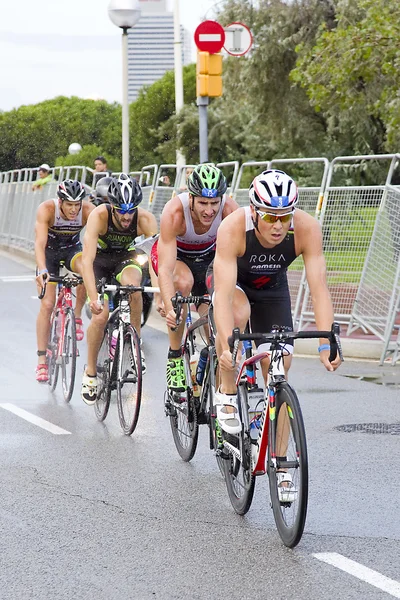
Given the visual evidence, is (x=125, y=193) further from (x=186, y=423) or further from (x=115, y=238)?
(x=186, y=423)

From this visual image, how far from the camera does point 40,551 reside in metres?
5.94

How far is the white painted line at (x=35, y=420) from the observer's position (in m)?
9.38

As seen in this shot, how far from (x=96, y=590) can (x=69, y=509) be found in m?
1.57

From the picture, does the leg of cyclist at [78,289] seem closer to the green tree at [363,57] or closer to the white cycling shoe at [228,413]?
the white cycling shoe at [228,413]

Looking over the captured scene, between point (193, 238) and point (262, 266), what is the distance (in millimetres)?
1743

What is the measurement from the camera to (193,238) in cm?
841

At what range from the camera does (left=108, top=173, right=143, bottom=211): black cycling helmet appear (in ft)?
31.4

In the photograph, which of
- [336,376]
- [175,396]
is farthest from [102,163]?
[175,396]

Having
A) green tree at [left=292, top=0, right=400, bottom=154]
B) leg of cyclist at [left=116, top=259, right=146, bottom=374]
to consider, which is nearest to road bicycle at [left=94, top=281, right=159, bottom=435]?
leg of cyclist at [left=116, top=259, right=146, bottom=374]

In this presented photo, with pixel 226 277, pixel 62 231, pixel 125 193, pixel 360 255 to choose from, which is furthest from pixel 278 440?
pixel 360 255

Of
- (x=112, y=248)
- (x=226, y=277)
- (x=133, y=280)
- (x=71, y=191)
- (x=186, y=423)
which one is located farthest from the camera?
(x=71, y=191)

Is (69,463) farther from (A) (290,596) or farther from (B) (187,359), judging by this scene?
(A) (290,596)

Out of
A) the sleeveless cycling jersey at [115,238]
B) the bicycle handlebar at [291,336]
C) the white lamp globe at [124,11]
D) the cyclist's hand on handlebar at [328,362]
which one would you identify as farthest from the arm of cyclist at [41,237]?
the white lamp globe at [124,11]

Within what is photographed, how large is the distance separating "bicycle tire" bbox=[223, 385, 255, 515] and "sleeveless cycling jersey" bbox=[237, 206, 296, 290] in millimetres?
619
